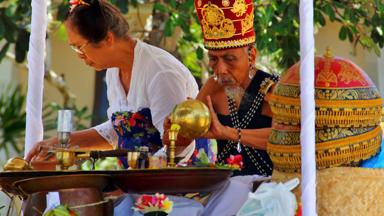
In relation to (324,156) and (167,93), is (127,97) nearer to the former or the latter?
(167,93)

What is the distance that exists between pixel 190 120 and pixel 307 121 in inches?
20.4

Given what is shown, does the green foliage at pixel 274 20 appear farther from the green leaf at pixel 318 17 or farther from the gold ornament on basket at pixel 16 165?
the gold ornament on basket at pixel 16 165

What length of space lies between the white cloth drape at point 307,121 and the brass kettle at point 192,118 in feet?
1.60

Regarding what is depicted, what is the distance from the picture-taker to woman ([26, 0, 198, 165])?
14.2ft

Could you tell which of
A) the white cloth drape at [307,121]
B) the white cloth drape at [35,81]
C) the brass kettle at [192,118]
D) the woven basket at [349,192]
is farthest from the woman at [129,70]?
the white cloth drape at [307,121]

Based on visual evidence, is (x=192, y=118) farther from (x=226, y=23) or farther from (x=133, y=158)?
(x=226, y=23)

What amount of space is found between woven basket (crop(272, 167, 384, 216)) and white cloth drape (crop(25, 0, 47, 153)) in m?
1.41

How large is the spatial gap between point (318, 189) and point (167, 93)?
3.80ft

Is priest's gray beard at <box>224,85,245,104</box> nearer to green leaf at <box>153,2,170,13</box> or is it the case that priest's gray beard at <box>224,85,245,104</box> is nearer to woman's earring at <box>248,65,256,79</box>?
woman's earring at <box>248,65,256,79</box>

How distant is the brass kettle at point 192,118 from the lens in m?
3.48

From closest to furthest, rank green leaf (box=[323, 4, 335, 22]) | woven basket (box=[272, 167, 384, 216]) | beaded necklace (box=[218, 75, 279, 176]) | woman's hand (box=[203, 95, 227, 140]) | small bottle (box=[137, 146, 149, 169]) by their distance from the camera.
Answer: woven basket (box=[272, 167, 384, 216]), small bottle (box=[137, 146, 149, 169]), woman's hand (box=[203, 95, 227, 140]), beaded necklace (box=[218, 75, 279, 176]), green leaf (box=[323, 4, 335, 22])

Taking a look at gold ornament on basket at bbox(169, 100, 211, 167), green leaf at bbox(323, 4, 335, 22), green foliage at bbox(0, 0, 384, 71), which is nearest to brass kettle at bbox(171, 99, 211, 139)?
gold ornament on basket at bbox(169, 100, 211, 167)

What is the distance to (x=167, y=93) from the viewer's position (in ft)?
14.1

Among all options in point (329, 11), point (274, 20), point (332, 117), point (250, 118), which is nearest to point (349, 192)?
point (332, 117)
